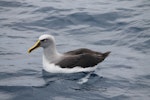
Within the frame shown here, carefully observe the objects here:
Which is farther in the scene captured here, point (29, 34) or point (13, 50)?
point (29, 34)

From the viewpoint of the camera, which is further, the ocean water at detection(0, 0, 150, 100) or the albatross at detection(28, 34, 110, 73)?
the albatross at detection(28, 34, 110, 73)

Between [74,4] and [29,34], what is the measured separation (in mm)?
4230

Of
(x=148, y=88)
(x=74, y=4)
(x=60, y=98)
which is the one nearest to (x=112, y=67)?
(x=148, y=88)

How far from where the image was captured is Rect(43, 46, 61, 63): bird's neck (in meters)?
11.3

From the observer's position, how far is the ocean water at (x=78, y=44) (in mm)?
9555

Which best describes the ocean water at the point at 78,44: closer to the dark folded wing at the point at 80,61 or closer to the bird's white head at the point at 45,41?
the dark folded wing at the point at 80,61

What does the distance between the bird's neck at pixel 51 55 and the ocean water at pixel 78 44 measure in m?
0.34

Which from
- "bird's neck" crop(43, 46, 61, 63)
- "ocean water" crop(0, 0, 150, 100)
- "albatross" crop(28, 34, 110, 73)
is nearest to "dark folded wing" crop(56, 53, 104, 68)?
"albatross" crop(28, 34, 110, 73)

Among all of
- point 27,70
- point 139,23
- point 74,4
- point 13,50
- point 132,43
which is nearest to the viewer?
point 27,70

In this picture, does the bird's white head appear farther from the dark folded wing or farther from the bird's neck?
the dark folded wing

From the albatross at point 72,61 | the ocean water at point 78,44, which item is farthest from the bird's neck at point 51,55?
the ocean water at point 78,44

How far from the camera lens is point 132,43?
1310 centimetres

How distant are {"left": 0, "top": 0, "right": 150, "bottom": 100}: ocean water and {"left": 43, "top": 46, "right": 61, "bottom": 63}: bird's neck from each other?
34 cm

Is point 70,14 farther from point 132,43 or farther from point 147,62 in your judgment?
point 147,62
